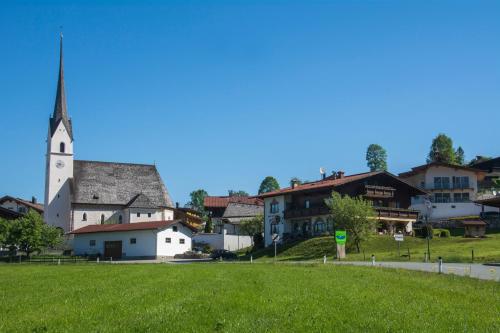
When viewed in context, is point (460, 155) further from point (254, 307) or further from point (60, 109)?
point (254, 307)

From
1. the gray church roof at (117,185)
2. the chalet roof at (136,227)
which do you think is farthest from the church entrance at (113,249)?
the gray church roof at (117,185)

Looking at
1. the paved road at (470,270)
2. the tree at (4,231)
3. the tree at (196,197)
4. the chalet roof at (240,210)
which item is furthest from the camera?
the tree at (196,197)

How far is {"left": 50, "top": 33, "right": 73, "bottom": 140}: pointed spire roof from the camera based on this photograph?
301 ft

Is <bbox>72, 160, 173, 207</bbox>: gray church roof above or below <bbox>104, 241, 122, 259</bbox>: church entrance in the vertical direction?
above

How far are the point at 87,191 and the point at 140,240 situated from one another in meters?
21.6

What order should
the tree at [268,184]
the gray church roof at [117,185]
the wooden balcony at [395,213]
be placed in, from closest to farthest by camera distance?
the wooden balcony at [395,213]
the gray church roof at [117,185]
the tree at [268,184]

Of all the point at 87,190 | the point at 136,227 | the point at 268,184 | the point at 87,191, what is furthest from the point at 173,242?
the point at 268,184

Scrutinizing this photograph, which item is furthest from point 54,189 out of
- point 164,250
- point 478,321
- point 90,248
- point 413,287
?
point 478,321

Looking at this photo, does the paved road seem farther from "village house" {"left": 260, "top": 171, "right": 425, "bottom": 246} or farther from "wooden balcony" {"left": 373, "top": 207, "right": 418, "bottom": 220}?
"wooden balcony" {"left": 373, "top": 207, "right": 418, "bottom": 220}

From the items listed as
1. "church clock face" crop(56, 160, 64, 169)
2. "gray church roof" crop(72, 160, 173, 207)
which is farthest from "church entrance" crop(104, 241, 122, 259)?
"church clock face" crop(56, 160, 64, 169)

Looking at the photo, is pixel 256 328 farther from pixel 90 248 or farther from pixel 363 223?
pixel 90 248

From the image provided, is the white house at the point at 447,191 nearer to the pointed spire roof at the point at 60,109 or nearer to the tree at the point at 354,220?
the tree at the point at 354,220

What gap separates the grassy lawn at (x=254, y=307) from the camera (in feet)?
38.7

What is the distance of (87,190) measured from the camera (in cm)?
9031
